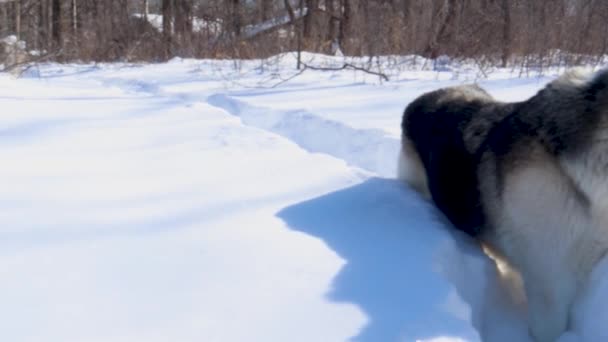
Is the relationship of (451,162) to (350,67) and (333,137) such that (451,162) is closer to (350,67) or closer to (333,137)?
(333,137)

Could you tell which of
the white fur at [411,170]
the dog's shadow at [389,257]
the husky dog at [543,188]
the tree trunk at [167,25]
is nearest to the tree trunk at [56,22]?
the tree trunk at [167,25]

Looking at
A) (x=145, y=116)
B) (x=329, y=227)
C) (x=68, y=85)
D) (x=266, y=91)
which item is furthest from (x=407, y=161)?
(x=68, y=85)

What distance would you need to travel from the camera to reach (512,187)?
8.46ft

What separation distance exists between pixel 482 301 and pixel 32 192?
6.18 feet

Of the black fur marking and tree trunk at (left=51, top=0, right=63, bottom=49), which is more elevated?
tree trunk at (left=51, top=0, right=63, bottom=49)

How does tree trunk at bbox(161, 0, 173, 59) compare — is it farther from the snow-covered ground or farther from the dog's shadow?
the dog's shadow

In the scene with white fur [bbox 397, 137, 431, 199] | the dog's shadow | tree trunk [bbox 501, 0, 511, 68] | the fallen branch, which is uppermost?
tree trunk [bbox 501, 0, 511, 68]

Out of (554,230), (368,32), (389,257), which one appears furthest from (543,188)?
(368,32)

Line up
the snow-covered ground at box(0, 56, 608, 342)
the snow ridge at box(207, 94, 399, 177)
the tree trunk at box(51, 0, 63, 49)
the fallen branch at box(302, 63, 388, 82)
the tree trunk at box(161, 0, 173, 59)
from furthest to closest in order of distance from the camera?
1. the tree trunk at box(51, 0, 63, 49)
2. the tree trunk at box(161, 0, 173, 59)
3. the fallen branch at box(302, 63, 388, 82)
4. the snow ridge at box(207, 94, 399, 177)
5. the snow-covered ground at box(0, 56, 608, 342)

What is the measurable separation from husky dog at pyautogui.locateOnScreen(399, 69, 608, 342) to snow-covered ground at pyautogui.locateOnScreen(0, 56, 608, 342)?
9cm

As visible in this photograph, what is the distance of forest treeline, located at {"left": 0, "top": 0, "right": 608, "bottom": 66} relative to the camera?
10078 mm

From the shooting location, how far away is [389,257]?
7.74 ft

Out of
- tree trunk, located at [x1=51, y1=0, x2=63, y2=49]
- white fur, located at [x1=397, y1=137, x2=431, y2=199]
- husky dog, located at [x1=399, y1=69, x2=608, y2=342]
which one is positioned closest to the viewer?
husky dog, located at [x1=399, y1=69, x2=608, y2=342]

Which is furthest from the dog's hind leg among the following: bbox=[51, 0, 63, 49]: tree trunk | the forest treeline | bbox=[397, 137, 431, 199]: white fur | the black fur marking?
bbox=[51, 0, 63, 49]: tree trunk
